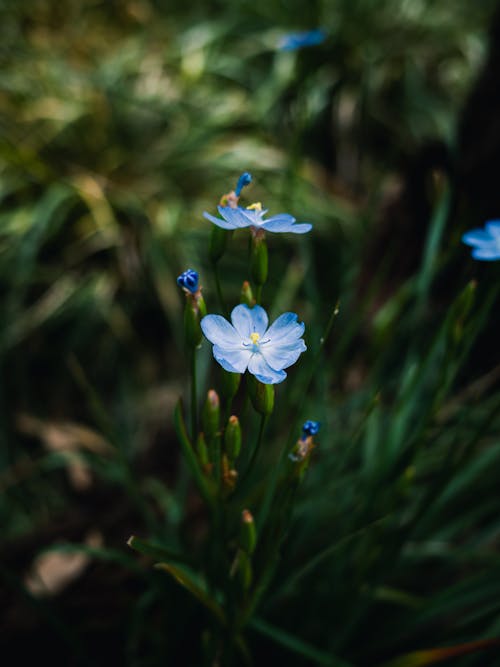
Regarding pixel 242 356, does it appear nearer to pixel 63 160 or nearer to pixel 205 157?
pixel 205 157

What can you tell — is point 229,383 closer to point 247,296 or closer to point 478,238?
point 247,296

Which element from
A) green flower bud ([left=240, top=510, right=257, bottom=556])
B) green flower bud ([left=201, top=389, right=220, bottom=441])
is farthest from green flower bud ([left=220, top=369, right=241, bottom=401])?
green flower bud ([left=240, top=510, right=257, bottom=556])

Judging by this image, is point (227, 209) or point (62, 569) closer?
point (227, 209)

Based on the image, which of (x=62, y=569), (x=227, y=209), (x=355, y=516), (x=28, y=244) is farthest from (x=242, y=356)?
(x=28, y=244)

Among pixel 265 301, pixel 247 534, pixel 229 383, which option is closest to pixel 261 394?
pixel 229 383

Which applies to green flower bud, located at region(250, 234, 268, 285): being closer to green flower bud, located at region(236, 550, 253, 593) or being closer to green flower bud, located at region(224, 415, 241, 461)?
green flower bud, located at region(224, 415, 241, 461)

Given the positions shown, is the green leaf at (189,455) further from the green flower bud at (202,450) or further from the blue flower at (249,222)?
the blue flower at (249,222)

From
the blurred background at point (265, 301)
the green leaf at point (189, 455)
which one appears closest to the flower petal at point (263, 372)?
the green leaf at point (189, 455)
